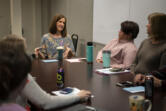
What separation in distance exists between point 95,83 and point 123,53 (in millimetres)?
931

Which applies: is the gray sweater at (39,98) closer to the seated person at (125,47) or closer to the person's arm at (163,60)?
the person's arm at (163,60)

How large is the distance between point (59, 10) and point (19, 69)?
531cm

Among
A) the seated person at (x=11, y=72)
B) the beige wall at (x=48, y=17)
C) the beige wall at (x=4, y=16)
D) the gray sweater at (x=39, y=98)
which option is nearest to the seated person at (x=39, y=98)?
the gray sweater at (x=39, y=98)

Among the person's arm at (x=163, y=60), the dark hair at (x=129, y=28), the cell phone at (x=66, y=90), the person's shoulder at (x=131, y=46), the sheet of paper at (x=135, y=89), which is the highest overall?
the dark hair at (x=129, y=28)

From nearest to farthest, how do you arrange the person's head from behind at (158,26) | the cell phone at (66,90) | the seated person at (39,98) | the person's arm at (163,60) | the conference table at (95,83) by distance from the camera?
the seated person at (39,98)
the conference table at (95,83)
the cell phone at (66,90)
the person's arm at (163,60)
the person's head from behind at (158,26)

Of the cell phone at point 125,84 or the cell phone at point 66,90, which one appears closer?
the cell phone at point 66,90

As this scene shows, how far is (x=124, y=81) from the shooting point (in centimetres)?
199

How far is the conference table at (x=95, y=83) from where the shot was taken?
4.83ft

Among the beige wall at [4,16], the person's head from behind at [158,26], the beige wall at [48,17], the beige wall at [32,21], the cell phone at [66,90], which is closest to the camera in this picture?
the cell phone at [66,90]

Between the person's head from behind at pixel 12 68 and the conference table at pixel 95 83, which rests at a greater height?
the person's head from behind at pixel 12 68

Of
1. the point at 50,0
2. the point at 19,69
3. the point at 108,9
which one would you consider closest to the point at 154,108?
the point at 19,69

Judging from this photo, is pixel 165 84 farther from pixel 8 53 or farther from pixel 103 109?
pixel 8 53

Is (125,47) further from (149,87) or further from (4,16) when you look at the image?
(4,16)

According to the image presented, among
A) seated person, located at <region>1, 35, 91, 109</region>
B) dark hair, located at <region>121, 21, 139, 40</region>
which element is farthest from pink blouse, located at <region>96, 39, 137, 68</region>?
seated person, located at <region>1, 35, 91, 109</region>
